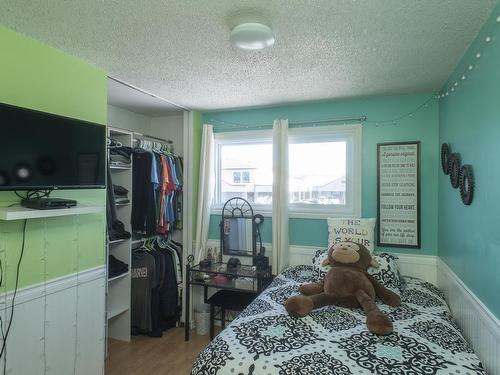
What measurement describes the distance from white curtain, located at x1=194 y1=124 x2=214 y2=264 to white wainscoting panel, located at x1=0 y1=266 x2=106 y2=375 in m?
1.19

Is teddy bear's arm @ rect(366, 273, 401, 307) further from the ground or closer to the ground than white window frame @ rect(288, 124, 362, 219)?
closer to the ground

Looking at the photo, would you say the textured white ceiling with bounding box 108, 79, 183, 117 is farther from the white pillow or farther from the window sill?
the white pillow

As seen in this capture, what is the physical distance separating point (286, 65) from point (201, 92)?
36.4 inches

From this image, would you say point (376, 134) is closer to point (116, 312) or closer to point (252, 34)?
point (252, 34)

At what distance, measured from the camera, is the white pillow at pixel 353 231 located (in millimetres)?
2748

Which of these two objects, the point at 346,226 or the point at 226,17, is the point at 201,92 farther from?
the point at 346,226

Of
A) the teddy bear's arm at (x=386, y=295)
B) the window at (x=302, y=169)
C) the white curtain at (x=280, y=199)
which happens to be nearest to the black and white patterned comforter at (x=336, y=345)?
the teddy bear's arm at (x=386, y=295)

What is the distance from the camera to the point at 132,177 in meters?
3.12

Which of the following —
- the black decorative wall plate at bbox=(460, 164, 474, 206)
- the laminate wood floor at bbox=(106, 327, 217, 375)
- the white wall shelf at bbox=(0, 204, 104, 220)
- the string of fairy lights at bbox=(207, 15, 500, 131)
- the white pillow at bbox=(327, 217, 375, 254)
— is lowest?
the laminate wood floor at bbox=(106, 327, 217, 375)

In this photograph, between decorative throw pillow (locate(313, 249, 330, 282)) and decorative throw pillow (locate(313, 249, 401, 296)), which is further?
decorative throw pillow (locate(313, 249, 330, 282))

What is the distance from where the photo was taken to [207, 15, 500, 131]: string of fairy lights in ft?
5.74

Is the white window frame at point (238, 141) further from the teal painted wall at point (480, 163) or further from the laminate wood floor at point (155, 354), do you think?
the teal painted wall at point (480, 163)

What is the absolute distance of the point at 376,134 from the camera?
2.94 m

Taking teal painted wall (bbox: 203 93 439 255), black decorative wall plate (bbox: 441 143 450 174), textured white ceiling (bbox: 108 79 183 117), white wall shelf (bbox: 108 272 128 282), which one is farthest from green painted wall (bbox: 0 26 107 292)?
black decorative wall plate (bbox: 441 143 450 174)
